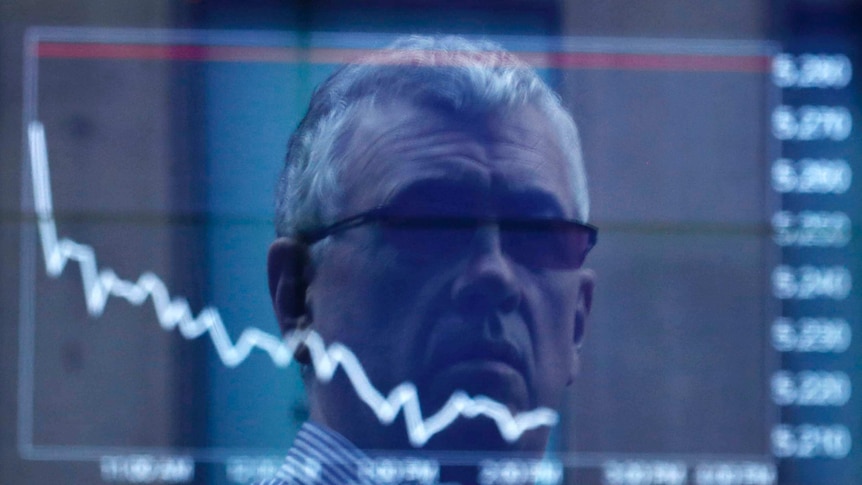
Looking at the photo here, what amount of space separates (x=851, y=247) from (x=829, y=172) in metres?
0.13

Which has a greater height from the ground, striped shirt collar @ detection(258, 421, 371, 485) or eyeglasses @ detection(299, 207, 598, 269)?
eyeglasses @ detection(299, 207, 598, 269)

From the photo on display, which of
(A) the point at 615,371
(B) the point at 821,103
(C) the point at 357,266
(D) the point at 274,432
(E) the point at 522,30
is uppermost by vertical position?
(E) the point at 522,30

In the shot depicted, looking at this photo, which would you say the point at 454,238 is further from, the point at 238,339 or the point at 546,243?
the point at 238,339

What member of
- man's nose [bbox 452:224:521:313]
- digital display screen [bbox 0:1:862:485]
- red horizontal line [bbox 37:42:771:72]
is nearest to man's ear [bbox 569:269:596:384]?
digital display screen [bbox 0:1:862:485]

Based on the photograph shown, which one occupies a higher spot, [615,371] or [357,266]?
[357,266]

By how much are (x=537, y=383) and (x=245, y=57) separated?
0.75 metres

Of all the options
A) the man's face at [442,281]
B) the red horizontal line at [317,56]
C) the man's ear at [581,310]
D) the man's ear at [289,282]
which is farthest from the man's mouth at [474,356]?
the red horizontal line at [317,56]

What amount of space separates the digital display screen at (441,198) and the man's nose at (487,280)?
16 cm

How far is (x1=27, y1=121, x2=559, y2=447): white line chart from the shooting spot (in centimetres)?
162

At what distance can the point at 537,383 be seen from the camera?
164cm

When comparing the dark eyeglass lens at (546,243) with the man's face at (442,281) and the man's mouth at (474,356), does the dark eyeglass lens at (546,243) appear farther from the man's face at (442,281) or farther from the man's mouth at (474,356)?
the man's mouth at (474,356)

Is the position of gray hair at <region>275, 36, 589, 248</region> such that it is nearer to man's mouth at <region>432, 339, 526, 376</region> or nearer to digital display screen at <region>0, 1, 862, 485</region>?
digital display screen at <region>0, 1, 862, 485</region>

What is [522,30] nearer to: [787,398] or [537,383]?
[537,383]

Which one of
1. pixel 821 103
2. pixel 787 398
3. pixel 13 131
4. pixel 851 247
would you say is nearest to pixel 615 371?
pixel 787 398
